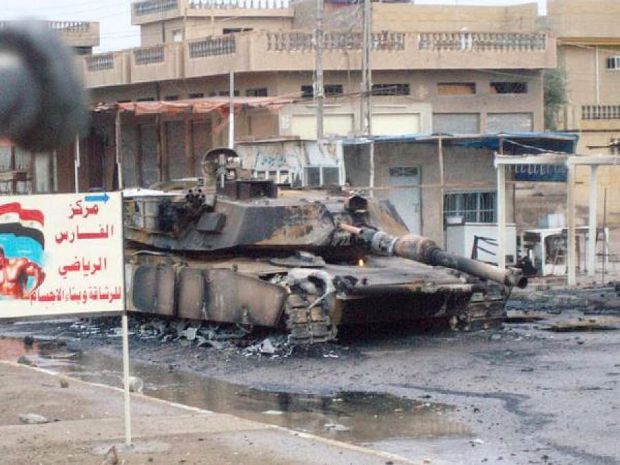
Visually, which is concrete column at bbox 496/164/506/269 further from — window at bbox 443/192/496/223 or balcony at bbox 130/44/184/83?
balcony at bbox 130/44/184/83

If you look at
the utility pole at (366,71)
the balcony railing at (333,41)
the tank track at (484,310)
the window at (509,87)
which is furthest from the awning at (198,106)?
the tank track at (484,310)

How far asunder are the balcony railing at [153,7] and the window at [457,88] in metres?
10.9

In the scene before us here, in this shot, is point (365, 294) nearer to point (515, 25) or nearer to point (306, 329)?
point (306, 329)

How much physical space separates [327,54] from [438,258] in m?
21.0

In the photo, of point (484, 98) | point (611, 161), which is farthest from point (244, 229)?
point (484, 98)

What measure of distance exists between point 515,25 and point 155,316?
91.9ft

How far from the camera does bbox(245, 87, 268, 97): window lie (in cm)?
3800

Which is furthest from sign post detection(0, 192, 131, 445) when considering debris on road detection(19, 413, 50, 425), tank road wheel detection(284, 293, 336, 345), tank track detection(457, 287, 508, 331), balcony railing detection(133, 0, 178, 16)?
balcony railing detection(133, 0, 178, 16)

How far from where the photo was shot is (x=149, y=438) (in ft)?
30.1

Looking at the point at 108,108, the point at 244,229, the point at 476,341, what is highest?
the point at 108,108

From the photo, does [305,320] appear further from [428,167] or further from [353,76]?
[353,76]

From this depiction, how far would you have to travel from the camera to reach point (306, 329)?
1605 cm

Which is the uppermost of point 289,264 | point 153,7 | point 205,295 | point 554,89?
point 153,7

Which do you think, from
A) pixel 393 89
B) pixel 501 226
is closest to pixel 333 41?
pixel 393 89
